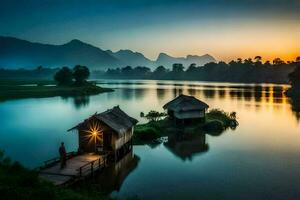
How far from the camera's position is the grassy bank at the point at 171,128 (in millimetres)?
46250

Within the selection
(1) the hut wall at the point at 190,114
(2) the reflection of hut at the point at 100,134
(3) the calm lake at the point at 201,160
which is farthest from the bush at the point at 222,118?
(2) the reflection of hut at the point at 100,134

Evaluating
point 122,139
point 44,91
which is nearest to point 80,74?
point 44,91

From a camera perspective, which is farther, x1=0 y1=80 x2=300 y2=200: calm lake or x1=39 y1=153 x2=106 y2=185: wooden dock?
x1=0 y1=80 x2=300 y2=200: calm lake

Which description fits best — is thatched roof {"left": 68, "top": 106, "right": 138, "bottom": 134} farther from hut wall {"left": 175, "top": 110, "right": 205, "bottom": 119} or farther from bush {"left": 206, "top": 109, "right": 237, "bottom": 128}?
bush {"left": 206, "top": 109, "right": 237, "bottom": 128}

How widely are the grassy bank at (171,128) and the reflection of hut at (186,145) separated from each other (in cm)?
244

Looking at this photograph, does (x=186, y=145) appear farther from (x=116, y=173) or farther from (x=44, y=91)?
(x=44, y=91)

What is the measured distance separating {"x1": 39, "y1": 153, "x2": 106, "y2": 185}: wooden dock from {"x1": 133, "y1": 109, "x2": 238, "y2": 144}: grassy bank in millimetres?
14546

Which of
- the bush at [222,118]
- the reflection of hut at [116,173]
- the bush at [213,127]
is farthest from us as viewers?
the bush at [222,118]

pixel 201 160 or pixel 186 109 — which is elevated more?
pixel 186 109

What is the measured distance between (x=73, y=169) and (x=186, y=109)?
29778 mm

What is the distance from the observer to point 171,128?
5309cm

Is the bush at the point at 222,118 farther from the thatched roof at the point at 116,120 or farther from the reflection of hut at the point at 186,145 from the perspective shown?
the thatched roof at the point at 116,120

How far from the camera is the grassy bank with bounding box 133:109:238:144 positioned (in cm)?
4625

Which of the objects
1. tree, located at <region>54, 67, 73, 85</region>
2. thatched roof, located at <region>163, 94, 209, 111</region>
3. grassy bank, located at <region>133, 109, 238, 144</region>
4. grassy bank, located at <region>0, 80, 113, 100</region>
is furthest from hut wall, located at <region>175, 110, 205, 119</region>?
tree, located at <region>54, 67, 73, 85</region>
